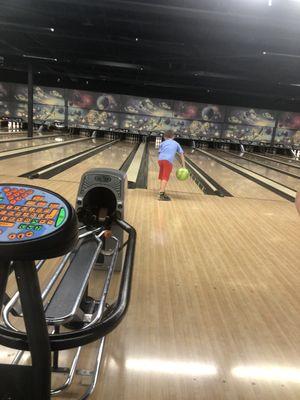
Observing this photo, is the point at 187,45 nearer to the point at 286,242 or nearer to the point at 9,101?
the point at 286,242

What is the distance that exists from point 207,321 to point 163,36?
855cm

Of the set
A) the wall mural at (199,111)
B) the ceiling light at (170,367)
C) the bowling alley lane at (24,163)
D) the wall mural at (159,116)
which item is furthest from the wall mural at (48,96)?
the ceiling light at (170,367)

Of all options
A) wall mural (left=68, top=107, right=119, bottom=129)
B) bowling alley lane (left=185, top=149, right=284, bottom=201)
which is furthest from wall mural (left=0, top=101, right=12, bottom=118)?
bowling alley lane (left=185, top=149, right=284, bottom=201)

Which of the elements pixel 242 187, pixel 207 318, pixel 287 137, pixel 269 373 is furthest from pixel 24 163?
pixel 287 137

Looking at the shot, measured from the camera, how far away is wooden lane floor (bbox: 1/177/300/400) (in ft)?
5.98

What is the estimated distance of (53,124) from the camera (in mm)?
19812

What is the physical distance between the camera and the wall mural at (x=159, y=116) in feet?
64.4

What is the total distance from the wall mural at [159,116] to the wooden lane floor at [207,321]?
1662cm

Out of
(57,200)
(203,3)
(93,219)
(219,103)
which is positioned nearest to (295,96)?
(219,103)

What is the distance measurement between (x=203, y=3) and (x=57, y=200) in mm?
6695

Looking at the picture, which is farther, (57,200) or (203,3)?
(203,3)

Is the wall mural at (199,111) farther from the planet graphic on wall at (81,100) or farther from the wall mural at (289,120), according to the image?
the planet graphic on wall at (81,100)

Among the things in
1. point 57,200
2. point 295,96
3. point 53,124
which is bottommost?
point 53,124

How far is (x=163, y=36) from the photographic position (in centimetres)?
912
